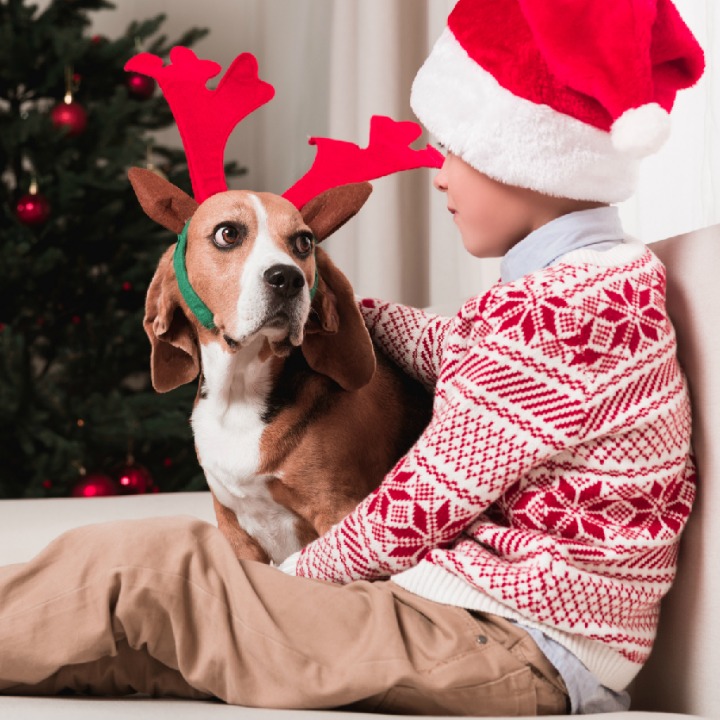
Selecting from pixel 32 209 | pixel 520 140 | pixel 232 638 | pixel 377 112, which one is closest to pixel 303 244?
pixel 520 140

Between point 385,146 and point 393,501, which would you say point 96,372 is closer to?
point 385,146

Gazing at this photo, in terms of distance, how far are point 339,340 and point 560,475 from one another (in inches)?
17.2

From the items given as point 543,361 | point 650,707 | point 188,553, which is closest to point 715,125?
point 543,361

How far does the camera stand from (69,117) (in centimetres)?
286

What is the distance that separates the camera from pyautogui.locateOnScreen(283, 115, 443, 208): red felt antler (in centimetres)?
147

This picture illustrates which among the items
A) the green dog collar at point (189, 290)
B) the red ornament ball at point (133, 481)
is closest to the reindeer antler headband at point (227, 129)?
the green dog collar at point (189, 290)

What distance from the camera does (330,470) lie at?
4.37 feet

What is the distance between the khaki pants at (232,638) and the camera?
36.4 inches

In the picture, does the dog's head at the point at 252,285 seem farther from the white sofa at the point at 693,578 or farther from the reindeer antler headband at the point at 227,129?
the white sofa at the point at 693,578

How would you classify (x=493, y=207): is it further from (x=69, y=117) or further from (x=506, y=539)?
(x=69, y=117)

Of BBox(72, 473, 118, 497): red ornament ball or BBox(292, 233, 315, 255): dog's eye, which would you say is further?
BBox(72, 473, 118, 497): red ornament ball

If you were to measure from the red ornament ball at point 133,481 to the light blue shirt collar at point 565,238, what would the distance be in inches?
77.9

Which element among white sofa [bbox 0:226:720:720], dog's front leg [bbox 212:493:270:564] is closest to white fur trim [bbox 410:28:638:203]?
white sofa [bbox 0:226:720:720]

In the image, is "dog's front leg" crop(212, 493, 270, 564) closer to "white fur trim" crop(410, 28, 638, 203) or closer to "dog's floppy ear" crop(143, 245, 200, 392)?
"dog's floppy ear" crop(143, 245, 200, 392)
